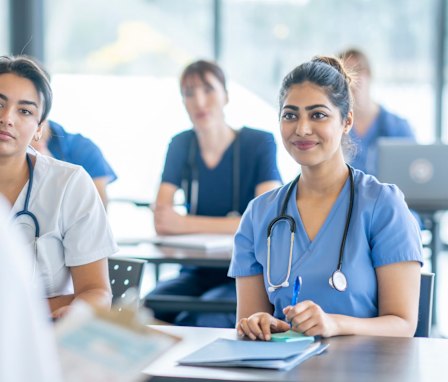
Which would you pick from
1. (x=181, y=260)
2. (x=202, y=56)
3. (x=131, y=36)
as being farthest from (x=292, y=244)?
Answer: (x=131, y=36)

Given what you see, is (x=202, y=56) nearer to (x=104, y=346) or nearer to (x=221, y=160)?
(x=221, y=160)

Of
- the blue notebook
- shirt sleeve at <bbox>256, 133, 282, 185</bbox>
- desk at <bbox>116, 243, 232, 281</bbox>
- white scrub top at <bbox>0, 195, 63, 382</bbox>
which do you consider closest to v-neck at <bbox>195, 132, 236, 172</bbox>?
shirt sleeve at <bbox>256, 133, 282, 185</bbox>

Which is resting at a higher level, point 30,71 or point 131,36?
point 131,36

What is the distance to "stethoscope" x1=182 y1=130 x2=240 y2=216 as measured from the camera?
3342mm

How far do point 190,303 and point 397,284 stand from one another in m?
1.26

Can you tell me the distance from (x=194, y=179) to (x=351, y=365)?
2.01m

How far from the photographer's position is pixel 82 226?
6.61 feet

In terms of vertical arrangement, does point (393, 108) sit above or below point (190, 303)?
above

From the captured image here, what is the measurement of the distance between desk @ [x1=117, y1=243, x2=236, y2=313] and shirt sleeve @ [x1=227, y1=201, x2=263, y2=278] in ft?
2.21

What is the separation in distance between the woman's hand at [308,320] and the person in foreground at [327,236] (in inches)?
1.8

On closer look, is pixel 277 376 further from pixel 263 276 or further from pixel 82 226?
pixel 82 226

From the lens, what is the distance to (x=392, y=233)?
1902mm

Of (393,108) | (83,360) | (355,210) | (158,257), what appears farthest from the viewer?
(393,108)

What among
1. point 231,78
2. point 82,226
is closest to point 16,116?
point 82,226
